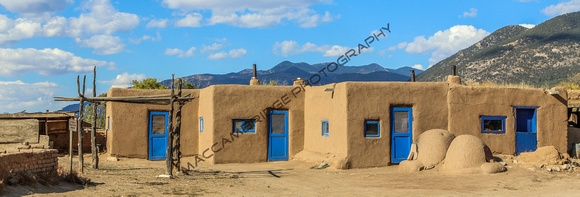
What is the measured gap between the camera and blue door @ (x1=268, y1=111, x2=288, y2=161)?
1934 cm

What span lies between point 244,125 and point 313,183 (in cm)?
584

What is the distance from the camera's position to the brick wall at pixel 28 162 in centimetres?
1020

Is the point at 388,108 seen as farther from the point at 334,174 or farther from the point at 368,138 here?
the point at 334,174

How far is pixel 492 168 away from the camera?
14.1m

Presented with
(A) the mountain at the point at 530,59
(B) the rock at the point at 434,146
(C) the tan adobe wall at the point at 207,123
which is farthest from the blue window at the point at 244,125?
(A) the mountain at the point at 530,59

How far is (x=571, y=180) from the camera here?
13.2m

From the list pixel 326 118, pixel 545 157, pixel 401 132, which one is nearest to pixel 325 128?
pixel 326 118

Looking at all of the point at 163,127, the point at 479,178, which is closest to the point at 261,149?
the point at 163,127

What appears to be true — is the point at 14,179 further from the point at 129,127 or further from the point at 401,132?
the point at 401,132

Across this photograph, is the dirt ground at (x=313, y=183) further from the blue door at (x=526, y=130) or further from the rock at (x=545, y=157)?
the blue door at (x=526, y=130)

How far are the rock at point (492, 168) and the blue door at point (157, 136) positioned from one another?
37.1 ft

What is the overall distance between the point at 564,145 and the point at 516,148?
6.50ft

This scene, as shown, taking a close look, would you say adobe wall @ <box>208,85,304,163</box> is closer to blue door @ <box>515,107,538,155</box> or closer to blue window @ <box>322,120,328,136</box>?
blue window @ <box>322,120,328,136</box>

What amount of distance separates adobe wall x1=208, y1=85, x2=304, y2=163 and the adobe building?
35mm
